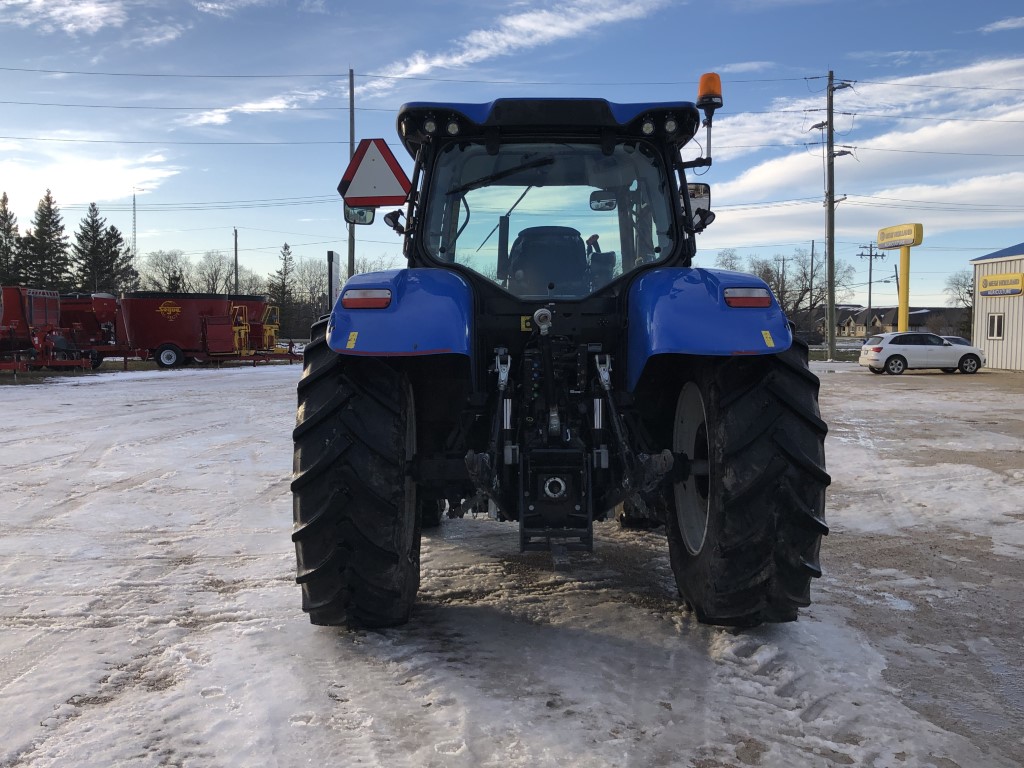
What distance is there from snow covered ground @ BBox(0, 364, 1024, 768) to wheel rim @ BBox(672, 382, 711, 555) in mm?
373

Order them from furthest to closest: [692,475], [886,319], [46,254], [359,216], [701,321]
Answer: 1. [886,319]
2. [46,254]
3. [359,216]
4. [692,475]
5. [701,321]

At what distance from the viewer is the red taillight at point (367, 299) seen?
3186mm

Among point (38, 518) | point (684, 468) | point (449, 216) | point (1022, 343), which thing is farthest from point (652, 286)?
point (1022, 343)

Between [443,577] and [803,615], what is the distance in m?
1.81

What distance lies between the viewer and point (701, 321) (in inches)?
123

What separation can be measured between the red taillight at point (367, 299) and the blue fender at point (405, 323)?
1cm

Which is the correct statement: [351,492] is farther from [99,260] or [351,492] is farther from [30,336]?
[99,260]

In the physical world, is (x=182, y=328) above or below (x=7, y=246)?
below

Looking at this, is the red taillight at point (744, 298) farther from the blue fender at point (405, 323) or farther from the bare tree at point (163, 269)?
the bare tree at point (163, 269)

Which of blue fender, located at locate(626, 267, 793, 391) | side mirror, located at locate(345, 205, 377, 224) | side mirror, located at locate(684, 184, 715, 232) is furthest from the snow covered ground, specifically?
side mirror, located at locate(345, 205, 377, 224)

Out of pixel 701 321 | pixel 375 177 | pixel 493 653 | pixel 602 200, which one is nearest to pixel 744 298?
pixel 701 321

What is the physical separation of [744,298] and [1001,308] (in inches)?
1273

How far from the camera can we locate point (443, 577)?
430cm

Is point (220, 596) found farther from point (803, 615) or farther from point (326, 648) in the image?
point (803, 615)
